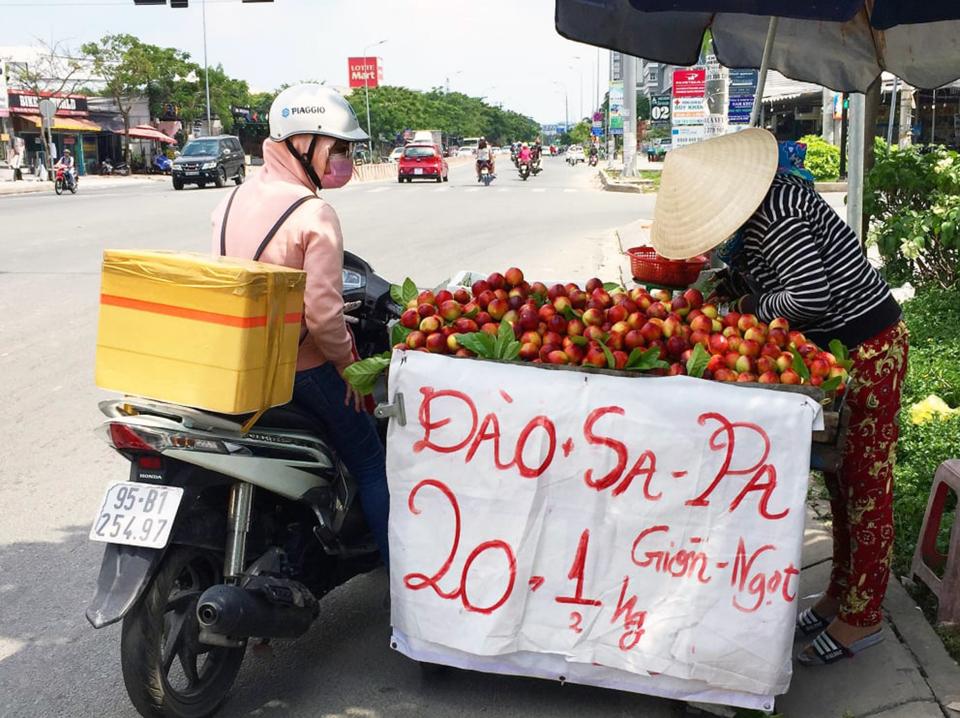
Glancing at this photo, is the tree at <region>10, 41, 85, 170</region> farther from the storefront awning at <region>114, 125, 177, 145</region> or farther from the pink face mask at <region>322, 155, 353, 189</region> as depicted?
the pink face mask at <region>322, 155, 353, 189</region>

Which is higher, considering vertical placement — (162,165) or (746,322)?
(162,165)

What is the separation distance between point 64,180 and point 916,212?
100ft

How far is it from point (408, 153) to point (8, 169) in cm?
2135

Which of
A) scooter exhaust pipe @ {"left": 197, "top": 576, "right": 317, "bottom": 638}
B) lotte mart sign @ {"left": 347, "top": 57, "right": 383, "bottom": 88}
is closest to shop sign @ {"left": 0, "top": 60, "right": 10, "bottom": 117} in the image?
scooter exhaust pipe @ {"left": 197, "top": 576, "right": 317, "bottom": 638}

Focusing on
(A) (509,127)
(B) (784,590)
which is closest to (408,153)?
(B) (784,590)

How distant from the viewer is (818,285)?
3.18 metres

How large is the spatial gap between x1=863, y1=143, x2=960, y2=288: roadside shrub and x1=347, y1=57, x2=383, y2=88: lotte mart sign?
10446 cm

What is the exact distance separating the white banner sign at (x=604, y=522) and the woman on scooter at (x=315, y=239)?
0.30 m

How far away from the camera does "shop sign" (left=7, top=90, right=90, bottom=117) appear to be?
50.6 metres

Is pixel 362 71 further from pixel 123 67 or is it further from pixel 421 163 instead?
pixel 421 163

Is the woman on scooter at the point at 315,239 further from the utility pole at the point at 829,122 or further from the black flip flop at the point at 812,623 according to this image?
the utility pole at the point at 829,122

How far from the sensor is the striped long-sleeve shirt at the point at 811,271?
317cm

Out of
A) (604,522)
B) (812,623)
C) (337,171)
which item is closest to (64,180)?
(337,171)

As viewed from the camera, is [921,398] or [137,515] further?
[921,398]
